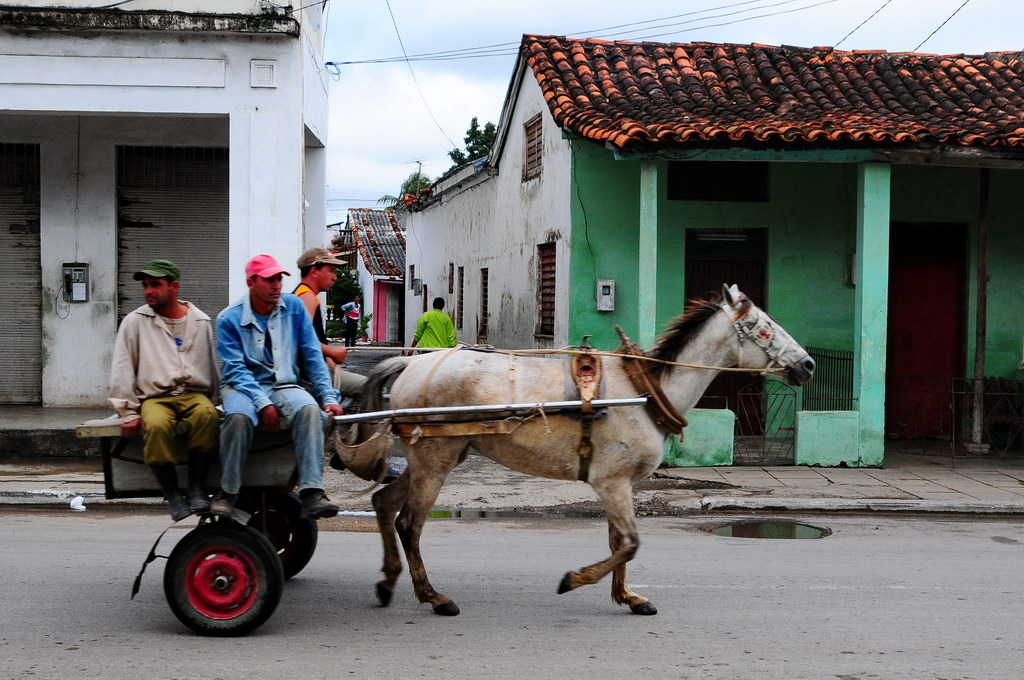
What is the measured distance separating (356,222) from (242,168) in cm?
3137

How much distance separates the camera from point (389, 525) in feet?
19.9

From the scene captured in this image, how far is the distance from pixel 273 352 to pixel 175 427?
0.66 meters

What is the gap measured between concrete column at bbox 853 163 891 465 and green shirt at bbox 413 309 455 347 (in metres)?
5.00

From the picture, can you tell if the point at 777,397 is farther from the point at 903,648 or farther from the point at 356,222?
the point at 356,222

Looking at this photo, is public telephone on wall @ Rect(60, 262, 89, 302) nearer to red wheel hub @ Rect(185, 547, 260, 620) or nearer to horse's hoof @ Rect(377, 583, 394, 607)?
horse's hoof @ Rect(377, 583, 394, 607)

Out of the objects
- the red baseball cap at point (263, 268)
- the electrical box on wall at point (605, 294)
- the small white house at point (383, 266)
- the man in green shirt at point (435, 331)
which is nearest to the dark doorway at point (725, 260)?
the electrical box on wall at point (605, 294)

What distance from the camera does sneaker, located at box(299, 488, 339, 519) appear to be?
17.3ft

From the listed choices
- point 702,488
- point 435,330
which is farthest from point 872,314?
point 435,330

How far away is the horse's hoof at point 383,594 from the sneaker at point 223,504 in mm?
1085

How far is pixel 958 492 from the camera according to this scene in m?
10.4

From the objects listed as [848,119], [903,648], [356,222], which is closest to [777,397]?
[848,119]

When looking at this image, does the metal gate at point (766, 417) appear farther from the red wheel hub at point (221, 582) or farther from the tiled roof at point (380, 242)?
the tiled roof at point (380, 242)

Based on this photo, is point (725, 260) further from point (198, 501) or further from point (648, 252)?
point (198, 501)

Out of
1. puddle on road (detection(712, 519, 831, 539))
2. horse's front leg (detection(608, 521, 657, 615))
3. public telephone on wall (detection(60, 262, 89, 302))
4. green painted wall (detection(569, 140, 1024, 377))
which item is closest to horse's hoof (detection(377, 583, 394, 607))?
horse's front leg (detection(608, 521, 657, 615))
